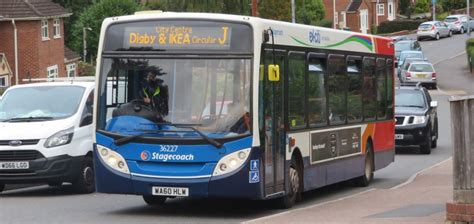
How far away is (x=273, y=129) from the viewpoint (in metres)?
15.1

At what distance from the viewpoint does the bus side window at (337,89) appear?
1803cm

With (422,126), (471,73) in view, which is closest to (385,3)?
(471,73)

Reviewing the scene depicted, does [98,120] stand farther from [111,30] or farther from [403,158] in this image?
[403,158]

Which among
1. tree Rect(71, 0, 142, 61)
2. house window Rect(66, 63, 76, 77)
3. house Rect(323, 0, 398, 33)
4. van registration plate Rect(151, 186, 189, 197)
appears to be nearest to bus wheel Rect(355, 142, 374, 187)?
van registration plate Rect(151, 186, 189, 197)

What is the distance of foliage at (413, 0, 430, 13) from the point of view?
123188 millimetres

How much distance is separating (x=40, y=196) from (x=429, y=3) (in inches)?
4250

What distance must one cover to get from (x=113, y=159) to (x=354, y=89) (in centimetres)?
598

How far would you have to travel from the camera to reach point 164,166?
14.7 metres

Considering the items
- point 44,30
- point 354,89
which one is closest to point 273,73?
point 354,89

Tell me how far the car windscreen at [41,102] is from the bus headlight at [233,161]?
475 cm

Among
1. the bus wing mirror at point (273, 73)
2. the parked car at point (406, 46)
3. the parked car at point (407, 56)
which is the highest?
the parked car at point (406, 46)

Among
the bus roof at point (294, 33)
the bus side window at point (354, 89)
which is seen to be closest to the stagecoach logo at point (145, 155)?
the bus roof at point (294, 33)

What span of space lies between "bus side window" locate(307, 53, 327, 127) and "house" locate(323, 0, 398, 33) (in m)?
93.0

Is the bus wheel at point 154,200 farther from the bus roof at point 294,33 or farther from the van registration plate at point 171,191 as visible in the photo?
the bus roof at point 294,33
